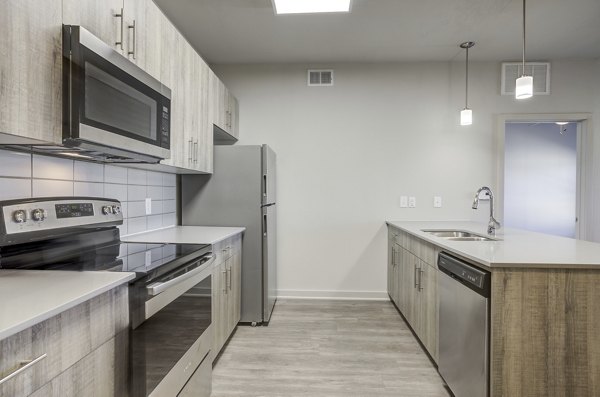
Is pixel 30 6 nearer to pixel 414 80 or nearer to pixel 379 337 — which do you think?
pixel 379 337

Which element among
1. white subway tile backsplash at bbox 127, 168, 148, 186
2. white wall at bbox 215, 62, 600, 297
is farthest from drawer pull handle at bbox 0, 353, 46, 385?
white wall at bbox 215, 62, 600, 297

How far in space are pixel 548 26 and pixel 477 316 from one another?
271 cm

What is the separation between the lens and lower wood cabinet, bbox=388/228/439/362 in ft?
7.55

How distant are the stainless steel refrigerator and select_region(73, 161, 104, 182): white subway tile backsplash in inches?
40.3

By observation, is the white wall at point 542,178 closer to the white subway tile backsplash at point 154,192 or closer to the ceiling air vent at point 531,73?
the ceiling air vent at point 531,73

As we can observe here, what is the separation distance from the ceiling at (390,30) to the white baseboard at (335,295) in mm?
2534

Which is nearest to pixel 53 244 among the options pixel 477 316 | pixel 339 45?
pixel 477 316

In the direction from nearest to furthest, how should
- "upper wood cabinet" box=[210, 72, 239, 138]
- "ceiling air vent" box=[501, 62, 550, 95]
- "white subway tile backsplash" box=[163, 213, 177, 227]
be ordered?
"white subway tile backsplash" box=[163, 213, 177, 227]
"upper wood cabinet" box=[210, 72, 239, 138]
"ceiling air vent" box=[501, 62, 550, 95]

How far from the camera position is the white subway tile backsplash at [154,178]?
262 cm

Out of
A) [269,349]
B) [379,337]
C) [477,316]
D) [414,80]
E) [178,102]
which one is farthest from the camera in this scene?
[414,80]

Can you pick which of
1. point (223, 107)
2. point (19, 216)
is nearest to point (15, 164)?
point (19, 216)

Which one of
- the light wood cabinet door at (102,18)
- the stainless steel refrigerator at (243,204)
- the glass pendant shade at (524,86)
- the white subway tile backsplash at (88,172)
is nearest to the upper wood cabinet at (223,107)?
the stainless steel refrigerator at (243,204)

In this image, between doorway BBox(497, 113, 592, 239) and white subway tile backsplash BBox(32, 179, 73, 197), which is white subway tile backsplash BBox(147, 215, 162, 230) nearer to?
white subway tile backsplash BBox(32, 179, 73, 197)

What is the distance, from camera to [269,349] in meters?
2.61
